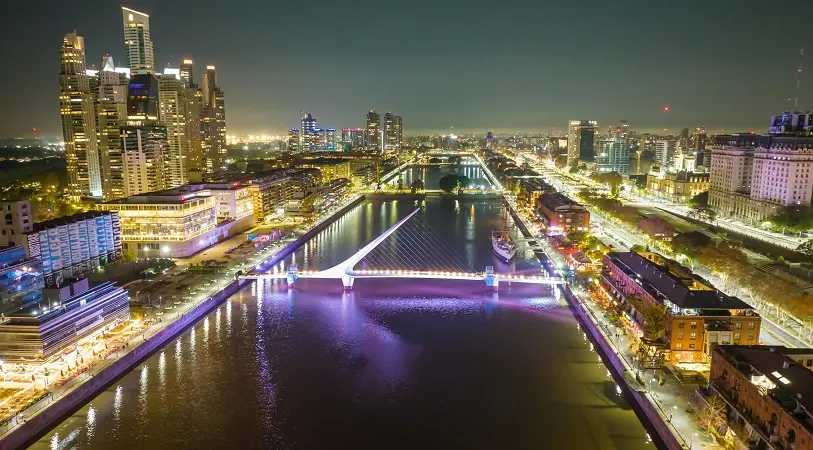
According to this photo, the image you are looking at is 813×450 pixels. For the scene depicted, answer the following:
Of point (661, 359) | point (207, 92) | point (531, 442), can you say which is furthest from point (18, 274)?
point (207, 92)

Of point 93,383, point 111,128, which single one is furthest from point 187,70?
point 93,383

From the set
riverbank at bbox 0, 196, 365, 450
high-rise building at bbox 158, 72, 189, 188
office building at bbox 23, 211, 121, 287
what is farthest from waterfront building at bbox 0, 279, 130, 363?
high-rise building at bbox 158, 72, 189, 188

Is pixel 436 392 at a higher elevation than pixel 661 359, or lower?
lower

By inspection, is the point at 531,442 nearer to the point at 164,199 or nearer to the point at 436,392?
the point at 436,392

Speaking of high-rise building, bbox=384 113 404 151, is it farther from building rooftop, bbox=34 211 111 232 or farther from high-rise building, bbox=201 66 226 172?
building rooftop, bbox=34 211 111 232

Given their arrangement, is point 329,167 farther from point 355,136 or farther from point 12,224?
point 355,136
